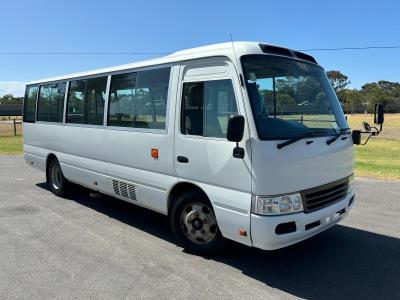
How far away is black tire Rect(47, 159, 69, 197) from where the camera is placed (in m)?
8.45

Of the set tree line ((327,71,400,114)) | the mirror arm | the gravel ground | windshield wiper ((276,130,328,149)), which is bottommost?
the gravel ground

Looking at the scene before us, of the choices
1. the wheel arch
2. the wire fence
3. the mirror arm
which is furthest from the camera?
the wire fence

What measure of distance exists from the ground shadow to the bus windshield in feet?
5.14

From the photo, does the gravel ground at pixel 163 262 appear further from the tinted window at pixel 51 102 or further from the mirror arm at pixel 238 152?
the tinted window at pixel 51 102

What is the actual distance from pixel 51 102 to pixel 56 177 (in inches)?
63.1

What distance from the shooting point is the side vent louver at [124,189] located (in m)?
6.17

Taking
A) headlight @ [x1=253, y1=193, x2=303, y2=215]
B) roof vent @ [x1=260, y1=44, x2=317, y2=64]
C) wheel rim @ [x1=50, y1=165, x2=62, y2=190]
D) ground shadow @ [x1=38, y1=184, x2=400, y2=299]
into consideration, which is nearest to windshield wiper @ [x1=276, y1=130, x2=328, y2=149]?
headlight @ [x1=253, y1=193, x2=303, y2=215]

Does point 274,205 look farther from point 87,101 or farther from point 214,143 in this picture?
point 87,101

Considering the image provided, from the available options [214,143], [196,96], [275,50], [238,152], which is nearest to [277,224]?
[238,152]

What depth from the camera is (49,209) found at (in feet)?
24.9

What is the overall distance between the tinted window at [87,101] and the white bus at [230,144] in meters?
0.22

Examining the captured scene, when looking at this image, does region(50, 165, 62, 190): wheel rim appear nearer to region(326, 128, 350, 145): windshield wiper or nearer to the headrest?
the headrest

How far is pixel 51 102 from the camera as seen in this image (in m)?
8.78

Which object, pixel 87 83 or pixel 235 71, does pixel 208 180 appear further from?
pixel 87 83
